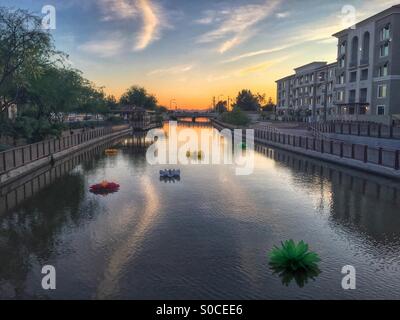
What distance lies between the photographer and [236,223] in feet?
52.1

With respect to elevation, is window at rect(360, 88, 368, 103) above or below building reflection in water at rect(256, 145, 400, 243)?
above

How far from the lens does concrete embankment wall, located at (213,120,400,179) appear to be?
86.4 ft

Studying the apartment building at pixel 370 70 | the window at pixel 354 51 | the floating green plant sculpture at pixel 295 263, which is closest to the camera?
the floating green plant sculpture at pixel 295 263

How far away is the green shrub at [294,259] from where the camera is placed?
11031 millimetres

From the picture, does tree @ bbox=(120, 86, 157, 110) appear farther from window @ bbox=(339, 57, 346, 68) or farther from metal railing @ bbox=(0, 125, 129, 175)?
metal railing @ bbox=(0, 125, 129, 175)

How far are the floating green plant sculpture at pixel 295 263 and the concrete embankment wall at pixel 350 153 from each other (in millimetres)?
16654

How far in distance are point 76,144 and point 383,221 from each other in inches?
1470

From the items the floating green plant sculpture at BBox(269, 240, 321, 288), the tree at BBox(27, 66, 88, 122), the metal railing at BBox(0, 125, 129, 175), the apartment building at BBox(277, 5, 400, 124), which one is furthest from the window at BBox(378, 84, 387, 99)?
the floating green plant sculpture at BBox(269, 240, 321, 288)

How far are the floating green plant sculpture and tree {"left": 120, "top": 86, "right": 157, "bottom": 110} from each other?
157m

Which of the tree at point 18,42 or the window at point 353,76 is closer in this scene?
the tree at point 18,42

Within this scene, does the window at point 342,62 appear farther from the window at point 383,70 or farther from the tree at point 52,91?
the tree at point 52,91

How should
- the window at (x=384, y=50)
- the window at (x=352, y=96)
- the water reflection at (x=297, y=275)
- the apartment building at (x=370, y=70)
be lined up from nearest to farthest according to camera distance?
the water reflection at (x=297, y=275), the apartment building at (x=370, y=70), the window at (x=384, y=50), the window at (x=352, y=96)

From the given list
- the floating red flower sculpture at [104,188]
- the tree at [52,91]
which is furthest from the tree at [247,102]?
the floating red flower sculpture at [104,188]

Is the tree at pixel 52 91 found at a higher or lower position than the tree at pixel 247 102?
lower
